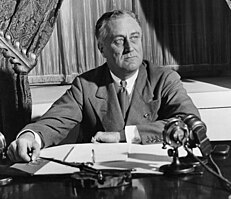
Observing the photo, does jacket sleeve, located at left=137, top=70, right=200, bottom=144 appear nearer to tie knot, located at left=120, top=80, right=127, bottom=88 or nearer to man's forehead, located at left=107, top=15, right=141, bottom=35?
tie knot, located at left=120, top=80, right=127, bottom=88

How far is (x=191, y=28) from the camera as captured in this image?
11.9 ft

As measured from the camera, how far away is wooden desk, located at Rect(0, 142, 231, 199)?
146 centimetres

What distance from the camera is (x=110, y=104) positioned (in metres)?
2.44

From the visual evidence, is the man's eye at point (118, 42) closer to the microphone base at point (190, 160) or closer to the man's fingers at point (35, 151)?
the man's fingers at point (35, 151)

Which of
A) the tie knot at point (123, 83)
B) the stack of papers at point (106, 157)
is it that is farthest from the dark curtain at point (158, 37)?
the stack of papers at point (106, 157)

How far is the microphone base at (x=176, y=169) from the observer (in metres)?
1.63

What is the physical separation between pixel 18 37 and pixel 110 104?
3.20ft

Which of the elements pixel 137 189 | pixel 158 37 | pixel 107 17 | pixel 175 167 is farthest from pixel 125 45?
pixel 158 37

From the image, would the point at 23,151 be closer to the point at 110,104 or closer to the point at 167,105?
the point at 110,104

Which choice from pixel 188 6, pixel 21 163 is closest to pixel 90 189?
pixel 21 163

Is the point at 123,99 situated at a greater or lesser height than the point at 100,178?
greater


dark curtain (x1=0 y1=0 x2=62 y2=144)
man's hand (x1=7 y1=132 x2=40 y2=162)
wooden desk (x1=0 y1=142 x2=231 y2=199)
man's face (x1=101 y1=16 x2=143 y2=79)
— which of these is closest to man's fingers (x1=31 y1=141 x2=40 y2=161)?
man's hand (x1=7 y1=132 x2=40 y2=162)

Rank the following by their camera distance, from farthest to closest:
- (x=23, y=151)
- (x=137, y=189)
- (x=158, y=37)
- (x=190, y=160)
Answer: (x=158, y=37)
(x=23, y=151)
(x=190, y=160)
(x=137, y=189)

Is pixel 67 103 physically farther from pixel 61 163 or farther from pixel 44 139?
pixel 61 163
